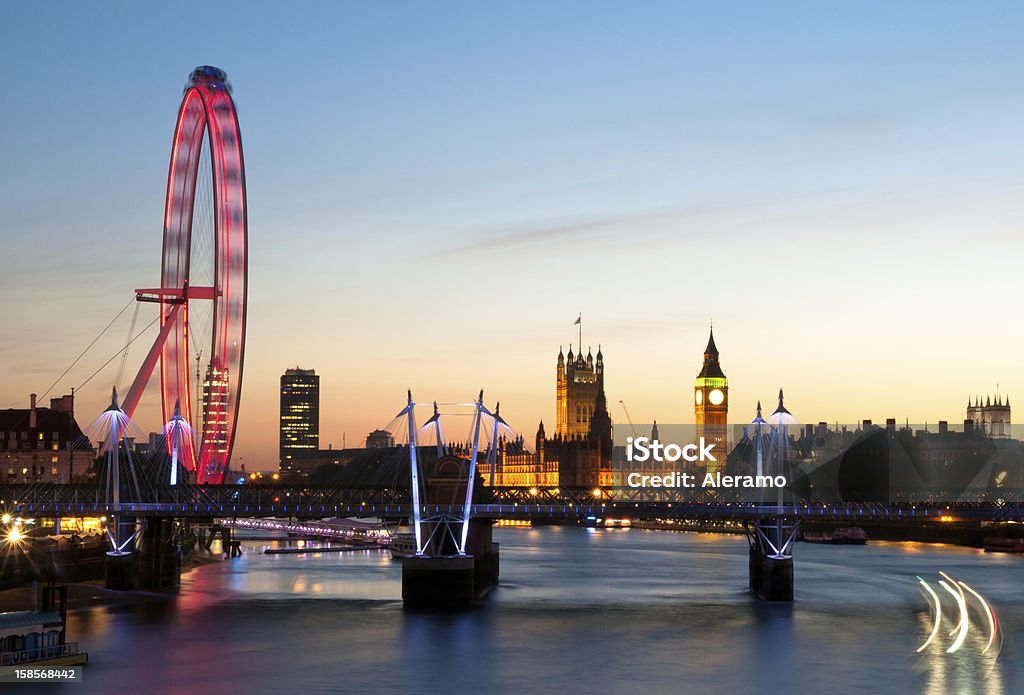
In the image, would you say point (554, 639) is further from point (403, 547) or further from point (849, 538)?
point (849, 538)

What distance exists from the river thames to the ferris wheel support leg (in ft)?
44.6

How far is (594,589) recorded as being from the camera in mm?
103062

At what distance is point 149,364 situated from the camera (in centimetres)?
9281

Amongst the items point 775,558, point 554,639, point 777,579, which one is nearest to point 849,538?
point 777,579

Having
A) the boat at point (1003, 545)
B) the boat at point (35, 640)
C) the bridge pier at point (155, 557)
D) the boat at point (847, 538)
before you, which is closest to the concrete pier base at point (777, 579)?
the bridge pier at point (155, 557)

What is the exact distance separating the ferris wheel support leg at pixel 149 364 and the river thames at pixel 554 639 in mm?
13601

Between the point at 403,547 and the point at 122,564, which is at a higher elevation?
the point at 122,564

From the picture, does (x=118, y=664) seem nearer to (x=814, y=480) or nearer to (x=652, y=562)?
(x=652, y=562)

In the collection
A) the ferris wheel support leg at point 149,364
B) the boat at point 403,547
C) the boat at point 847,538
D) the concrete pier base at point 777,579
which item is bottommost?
the boat at point 847,538

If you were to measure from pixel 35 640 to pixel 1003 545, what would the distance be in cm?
13853

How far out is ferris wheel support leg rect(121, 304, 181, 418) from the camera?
92625 mm

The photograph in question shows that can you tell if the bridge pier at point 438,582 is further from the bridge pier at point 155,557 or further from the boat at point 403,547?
the boat at point 403,547

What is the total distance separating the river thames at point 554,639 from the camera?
5769 centimetres

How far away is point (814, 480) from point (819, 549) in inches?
984
